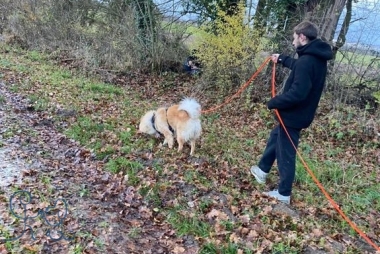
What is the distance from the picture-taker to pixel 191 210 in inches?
163

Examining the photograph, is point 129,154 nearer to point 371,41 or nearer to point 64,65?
point 371,41

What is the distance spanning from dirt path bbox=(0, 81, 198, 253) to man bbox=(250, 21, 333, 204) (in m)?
1.54

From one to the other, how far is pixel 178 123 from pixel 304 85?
2.24 meters

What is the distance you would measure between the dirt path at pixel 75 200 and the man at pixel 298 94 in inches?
60.5

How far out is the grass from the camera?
3894mm

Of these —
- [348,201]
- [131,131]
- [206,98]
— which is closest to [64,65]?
[206,98]

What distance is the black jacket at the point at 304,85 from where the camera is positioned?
3.85 metres

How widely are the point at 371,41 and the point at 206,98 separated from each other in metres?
4.16

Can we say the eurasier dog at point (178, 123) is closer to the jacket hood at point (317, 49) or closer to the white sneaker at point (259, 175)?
the white sneaker at point (259, 175)

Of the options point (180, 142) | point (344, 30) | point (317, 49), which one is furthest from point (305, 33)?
point (344, 30)

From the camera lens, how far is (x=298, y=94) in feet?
12.7

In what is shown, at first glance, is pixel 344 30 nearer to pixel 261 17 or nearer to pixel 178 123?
pixel 261 17

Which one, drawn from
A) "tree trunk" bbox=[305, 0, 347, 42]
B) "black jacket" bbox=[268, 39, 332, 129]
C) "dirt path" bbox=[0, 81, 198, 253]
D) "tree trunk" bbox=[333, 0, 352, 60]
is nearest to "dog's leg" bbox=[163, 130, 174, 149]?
"dirt path" bbox=[0, 81, 198, 253]

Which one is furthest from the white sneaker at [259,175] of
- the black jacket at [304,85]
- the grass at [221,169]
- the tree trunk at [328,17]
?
the tree trunk at [328,17]
